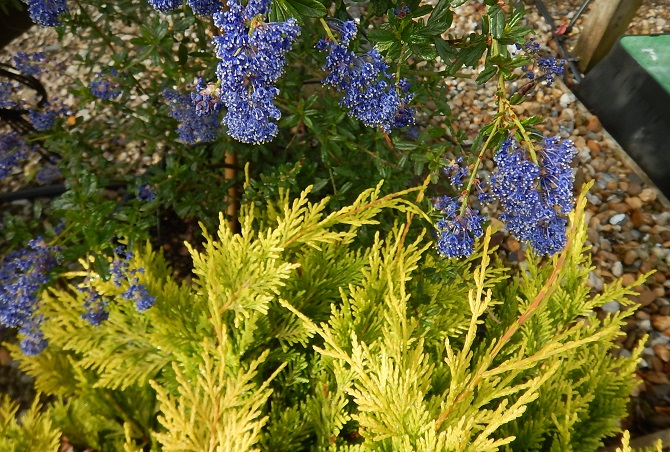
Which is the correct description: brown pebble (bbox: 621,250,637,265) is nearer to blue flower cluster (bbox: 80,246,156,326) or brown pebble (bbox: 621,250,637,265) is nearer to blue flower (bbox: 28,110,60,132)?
blue flower cluster (bbox: 80,246,156,326)

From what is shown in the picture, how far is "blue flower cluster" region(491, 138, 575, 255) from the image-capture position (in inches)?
45.9

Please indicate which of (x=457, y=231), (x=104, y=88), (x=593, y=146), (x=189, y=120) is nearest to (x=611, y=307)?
(x=593, y=146)

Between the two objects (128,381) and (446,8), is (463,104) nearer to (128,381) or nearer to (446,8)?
(446,8)

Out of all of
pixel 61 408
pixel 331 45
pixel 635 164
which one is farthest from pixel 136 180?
pixel 635 164

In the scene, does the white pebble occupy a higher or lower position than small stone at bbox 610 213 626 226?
higher

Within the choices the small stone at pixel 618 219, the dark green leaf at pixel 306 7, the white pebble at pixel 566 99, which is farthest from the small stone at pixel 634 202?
the dark green leaf at pixel 306 7

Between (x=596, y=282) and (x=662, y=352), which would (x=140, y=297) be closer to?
(x=596, y=282)

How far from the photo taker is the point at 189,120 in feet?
5.45

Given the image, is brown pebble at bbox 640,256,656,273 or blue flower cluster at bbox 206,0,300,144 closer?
blue flower cluster at bbox 206,0,300,144

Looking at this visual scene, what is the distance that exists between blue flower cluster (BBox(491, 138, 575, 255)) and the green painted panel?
247 centimetres

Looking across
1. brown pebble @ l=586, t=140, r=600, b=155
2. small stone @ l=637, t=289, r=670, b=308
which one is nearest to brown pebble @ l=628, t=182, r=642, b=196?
brown pebble @ l=586, t=140, r=600, b=155

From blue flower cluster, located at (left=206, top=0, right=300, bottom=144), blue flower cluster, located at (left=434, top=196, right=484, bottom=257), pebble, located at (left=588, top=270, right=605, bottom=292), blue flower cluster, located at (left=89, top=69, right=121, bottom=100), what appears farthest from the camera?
pebble, located at (left=588, top=270, right=605, bottom=292)

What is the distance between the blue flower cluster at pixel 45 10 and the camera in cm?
143

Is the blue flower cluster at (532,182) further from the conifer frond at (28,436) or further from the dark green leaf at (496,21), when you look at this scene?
the conifer frond at (28,436)
